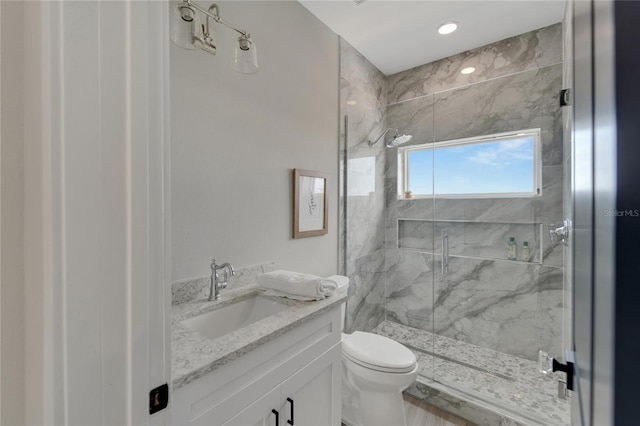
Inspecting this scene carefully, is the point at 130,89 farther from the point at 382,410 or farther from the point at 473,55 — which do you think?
the point at 473,55

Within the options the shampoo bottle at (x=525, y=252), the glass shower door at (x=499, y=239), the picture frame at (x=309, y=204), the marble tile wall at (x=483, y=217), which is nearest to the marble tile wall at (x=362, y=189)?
the marble tile wall at (x=483, y=217)

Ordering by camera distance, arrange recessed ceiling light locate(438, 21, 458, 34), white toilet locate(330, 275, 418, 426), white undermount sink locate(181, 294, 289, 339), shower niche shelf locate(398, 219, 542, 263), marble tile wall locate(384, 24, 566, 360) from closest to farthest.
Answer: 1. white undermount sink locate(181, 294, 289, 339)
2. white toilet locate(330, 275, 418, 426)
3. recessed ceiling light locate(438, 21, 458, 34)
4. marble tile wall locate(384, 24, 566, 360)
5. shower niche shelf locate(398, 219, 542, 263)

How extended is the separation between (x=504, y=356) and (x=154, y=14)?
2.98 metres

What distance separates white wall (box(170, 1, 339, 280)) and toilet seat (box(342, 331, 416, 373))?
1.72ft

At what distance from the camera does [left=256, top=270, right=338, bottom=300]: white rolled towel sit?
120 centimetres

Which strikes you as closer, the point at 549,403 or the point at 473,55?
the point at 549,403

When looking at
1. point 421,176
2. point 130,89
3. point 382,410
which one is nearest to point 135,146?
point 130,89

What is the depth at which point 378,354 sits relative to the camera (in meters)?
1.60

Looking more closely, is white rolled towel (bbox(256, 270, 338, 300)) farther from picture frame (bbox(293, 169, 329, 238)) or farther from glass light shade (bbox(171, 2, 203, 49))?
glass light shade (bbox(171, 2, 203, 49))

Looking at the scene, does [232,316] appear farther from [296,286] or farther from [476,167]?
[476,167]

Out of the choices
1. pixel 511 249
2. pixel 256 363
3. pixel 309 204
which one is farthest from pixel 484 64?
pixel 256 363

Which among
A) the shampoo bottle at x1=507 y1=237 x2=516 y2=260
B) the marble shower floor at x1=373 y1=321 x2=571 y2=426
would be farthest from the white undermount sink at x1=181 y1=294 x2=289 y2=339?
the shampoo bottle at x1=507 y1=237 x2=516 y2=260

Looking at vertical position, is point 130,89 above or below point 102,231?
above

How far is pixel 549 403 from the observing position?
176cm
